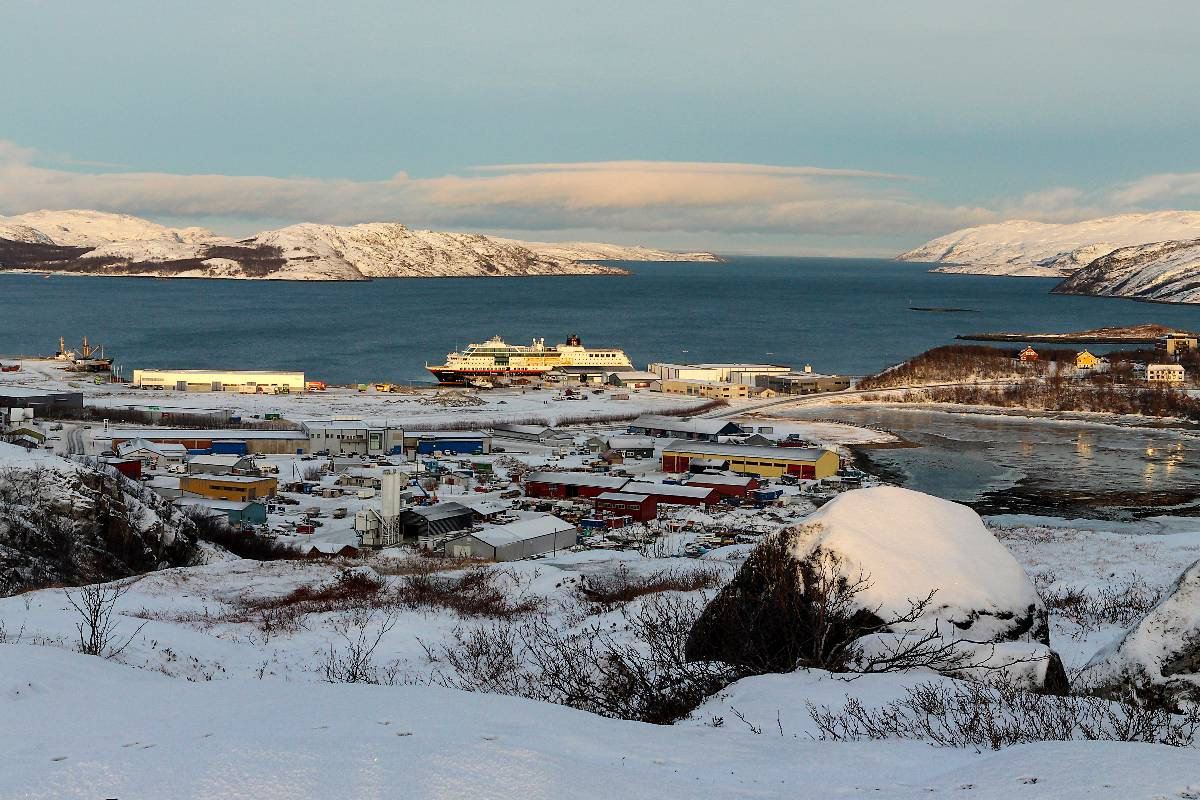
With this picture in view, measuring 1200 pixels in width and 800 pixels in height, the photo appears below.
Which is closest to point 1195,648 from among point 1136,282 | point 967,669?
point 967,669

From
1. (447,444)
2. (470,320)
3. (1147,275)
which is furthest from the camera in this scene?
(1147,275)

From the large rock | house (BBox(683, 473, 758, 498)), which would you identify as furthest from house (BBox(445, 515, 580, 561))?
the large rock

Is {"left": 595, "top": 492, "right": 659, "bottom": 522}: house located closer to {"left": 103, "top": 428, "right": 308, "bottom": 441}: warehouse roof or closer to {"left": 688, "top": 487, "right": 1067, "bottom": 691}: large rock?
{"left": 103, "top": 428, "right": 308, "bottom": 441}: warehouse roof

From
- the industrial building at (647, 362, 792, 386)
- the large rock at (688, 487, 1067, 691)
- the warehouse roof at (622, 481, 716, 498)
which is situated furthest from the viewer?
the industrial building at (647, 362, 792, 386)

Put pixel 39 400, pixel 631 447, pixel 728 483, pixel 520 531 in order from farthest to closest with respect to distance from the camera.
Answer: pixel 39 400
pixel 631 447
pixel 728 483
pixel 520 531

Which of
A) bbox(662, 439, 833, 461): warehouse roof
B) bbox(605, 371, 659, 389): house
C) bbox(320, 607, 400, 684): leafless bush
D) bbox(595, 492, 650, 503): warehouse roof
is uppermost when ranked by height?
bbox(320, 607, 400, 684): leafless bush

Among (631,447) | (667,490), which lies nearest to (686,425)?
(631,447)

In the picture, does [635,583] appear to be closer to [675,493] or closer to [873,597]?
[873,597]
